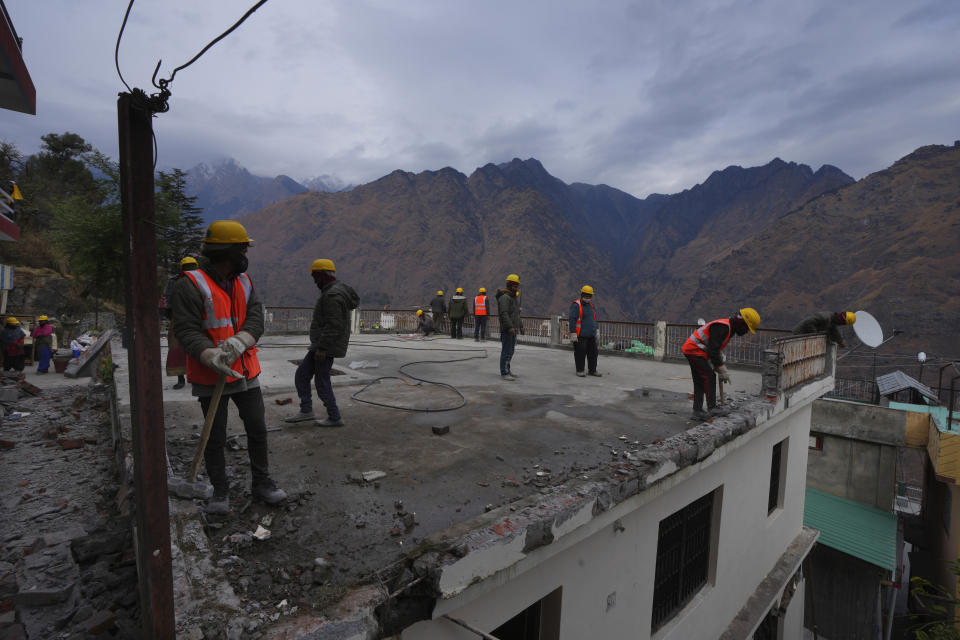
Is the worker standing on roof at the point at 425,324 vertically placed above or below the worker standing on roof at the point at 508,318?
below

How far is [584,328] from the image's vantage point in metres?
8.46

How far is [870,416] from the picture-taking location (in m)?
17.2

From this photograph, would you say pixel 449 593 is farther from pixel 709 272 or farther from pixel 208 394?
pixel 709 272

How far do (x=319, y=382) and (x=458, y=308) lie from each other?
464 inches

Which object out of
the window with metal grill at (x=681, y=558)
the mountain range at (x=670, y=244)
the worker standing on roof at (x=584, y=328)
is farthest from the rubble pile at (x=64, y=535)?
the mountain range at (x=670, y=244)

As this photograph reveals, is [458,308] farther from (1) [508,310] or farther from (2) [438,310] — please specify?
(1) [508,310]

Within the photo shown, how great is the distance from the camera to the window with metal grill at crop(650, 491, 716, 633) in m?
5.47

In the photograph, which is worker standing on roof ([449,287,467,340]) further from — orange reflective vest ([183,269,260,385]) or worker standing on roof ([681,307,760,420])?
orange reflective vest ([183,269,260,385])

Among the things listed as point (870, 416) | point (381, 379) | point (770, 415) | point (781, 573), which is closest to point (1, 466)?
point (381, 379)

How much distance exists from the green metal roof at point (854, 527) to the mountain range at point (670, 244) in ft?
164

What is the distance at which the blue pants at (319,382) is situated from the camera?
4.84 metres

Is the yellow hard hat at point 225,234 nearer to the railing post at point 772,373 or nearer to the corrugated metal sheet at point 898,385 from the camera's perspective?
the railing post at point 772,373

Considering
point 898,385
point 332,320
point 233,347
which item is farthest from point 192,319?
point 898,385

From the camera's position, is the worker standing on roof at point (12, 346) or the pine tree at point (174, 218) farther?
the pine tree at point (174, 218)
